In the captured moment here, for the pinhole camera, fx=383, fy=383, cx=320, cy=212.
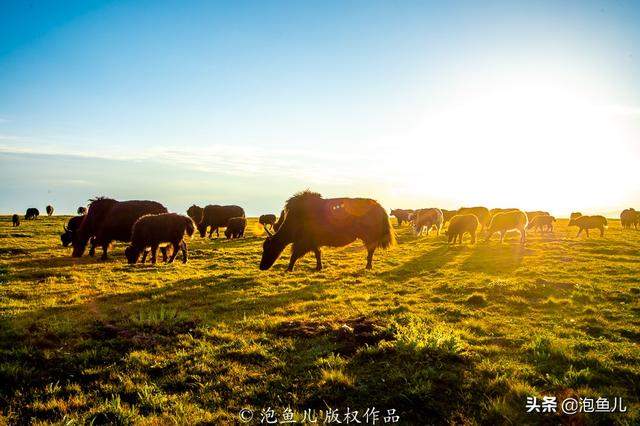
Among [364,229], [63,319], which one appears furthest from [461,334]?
[364,229]

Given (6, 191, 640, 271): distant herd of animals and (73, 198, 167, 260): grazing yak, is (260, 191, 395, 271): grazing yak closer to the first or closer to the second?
(6, 191, 640, 271): distant herd of animals

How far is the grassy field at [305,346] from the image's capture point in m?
5.00

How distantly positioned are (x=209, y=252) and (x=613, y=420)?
71.0ft

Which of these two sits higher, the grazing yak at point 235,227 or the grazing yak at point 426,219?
the grazing yak at point 426,219

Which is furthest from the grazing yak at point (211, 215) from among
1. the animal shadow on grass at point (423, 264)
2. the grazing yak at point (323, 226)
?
the grazing yak at point (323, 226)

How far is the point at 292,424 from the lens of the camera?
4480 millimetres

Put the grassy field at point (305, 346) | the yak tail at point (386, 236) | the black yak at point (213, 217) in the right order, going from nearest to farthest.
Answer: the grassy field at point (305, 346) → the yak tail at point (386, 236) → the black yak at point (213, 217)

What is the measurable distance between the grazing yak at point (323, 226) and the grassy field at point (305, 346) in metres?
2.25

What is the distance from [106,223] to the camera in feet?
64.1

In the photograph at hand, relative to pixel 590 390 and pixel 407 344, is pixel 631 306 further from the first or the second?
pixel 407 344

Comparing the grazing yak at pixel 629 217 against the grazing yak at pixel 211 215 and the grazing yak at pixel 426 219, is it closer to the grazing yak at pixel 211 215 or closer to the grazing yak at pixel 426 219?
the grazing yak at pixel 426 219

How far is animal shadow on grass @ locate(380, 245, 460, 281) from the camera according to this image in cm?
1694

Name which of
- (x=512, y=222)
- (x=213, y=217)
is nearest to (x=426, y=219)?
(x=512, y=222)

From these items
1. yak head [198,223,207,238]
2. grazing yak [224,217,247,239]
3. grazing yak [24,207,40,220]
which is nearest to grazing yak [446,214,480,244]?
grazing yak [224,217,247,239]
